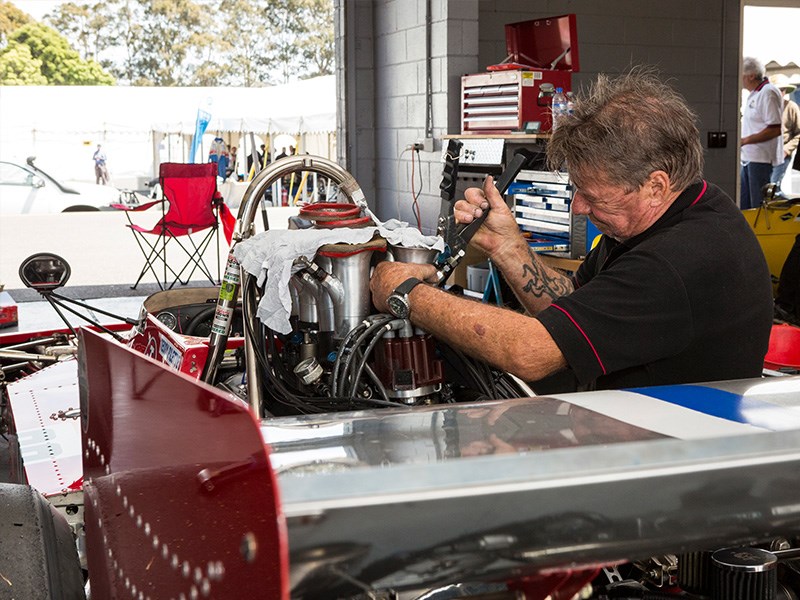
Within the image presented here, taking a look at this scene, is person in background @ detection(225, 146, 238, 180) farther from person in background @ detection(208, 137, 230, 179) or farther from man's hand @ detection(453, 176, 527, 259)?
man's hand @ detection(453, 176, 527, 259)

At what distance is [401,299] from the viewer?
6.19ft

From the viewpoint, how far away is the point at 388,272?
1.99 m

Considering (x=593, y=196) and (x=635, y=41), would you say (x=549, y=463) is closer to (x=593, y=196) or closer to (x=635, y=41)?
(x=593, y=196)

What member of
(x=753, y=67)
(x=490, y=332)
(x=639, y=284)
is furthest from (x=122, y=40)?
(x=639, y=284)

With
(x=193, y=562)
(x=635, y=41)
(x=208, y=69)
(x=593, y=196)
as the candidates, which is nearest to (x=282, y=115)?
(x=208, y=69)

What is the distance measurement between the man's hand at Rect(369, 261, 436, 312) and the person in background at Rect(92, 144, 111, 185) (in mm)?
19445

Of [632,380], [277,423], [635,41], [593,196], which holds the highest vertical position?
[635,41]

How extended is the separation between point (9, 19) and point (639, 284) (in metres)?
29.6

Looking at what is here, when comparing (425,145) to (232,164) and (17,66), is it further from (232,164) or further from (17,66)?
(17,66)

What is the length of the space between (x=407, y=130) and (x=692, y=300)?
265 inches

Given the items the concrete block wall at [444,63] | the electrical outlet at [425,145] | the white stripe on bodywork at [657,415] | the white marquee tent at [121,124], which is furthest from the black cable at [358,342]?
the white marquee tent at [121,124]

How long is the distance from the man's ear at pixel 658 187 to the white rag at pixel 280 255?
1.79ft

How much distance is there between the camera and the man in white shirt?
8805 millimetres

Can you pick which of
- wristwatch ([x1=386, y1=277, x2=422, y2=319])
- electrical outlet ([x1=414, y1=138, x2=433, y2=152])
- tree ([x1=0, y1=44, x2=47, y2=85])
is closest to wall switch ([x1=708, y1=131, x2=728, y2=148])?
electrical outlet ([x1=414, y1=138, x2=433, y2=152])
